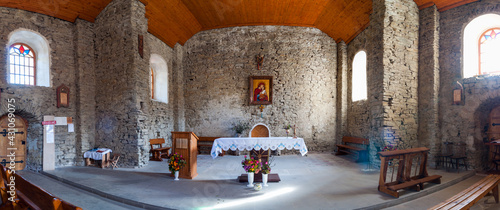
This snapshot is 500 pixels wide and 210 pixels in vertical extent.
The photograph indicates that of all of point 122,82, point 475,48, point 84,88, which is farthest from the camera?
point 84,88

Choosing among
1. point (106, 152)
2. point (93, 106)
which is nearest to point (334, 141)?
point (106, 152)

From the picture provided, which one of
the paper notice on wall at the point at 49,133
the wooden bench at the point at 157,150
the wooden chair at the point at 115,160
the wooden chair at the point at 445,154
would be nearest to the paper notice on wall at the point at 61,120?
the paper notice on wall at the point at 49,133

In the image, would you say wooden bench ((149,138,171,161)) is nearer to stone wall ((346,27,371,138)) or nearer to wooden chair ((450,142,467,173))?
→ stone wall ((346,27,371,138))

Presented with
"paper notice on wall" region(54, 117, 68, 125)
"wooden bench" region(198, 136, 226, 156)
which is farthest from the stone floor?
"wooden bench" region(198, 136, 226, 156)

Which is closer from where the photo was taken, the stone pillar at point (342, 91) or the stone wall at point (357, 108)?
the stone wall at point (357, 108)

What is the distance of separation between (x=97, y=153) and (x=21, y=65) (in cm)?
364

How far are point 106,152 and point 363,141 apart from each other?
9.05m

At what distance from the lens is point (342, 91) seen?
10.4 m

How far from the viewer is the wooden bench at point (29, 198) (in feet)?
6.66

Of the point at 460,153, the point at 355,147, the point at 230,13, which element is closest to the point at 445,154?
the point at 460,153

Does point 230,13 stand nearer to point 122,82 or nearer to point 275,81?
point 275,81

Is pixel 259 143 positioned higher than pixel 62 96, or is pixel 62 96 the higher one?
pixel 62 96

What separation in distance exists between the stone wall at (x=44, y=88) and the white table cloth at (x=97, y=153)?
0.59 meters

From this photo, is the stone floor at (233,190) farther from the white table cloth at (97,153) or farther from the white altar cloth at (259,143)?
the white altar cloth at (259,143)
